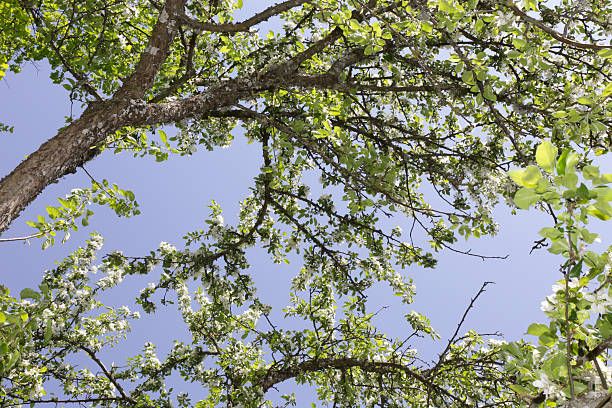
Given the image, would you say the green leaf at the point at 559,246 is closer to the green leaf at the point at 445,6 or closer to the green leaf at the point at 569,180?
the green leaf at the point at 569,180

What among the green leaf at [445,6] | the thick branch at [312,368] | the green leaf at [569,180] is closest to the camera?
the green leaf at [569,180]

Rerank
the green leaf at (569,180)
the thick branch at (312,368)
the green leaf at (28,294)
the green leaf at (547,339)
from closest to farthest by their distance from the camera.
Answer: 1. the green leaf at (569,180)
2. the green leaf at (547,339)
3. the green leaf at (28,294)
4. the thick branch at (312,368)

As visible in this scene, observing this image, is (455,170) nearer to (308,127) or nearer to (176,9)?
(308,127)

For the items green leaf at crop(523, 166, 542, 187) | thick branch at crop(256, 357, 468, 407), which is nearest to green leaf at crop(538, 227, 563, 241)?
green leaf at crop(523, 166, 542, 187)

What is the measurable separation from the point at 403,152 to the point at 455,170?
1.32 metres

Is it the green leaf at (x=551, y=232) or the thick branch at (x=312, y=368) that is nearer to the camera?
the green leaf at (x=551, y=232)

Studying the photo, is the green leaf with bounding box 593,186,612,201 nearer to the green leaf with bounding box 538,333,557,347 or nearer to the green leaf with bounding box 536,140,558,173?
the green leaf with bounding box 536,140,558,173

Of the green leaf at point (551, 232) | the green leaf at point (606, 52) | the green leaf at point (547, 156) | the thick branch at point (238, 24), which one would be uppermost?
the thick branch at point (238, 24)

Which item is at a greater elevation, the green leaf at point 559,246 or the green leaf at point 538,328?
the green leaf at point 559,246

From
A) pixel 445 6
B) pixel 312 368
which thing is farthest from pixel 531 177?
pixel 312 368

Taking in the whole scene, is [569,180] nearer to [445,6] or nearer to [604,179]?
[604,179]

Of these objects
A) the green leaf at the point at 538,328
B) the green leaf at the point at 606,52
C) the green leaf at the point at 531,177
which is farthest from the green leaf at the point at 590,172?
the green leaf at the point at 606,52

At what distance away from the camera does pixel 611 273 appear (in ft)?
3.72

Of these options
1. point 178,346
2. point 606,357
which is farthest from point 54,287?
point 606,357
